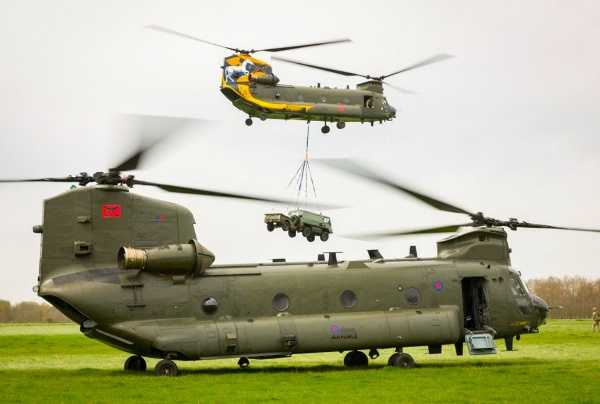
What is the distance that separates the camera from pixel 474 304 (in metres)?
26.7

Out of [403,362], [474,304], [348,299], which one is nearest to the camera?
[403,362]

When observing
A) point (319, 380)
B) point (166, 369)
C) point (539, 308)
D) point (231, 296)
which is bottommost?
point (319, 380)

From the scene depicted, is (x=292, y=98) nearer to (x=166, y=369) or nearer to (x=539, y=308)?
(x=539, y=308)

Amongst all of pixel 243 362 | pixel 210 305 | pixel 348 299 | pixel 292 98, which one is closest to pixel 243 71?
pixel 292 98

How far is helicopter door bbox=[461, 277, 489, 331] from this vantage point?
26406 mm

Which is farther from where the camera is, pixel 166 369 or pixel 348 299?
Result: pixel 348 299

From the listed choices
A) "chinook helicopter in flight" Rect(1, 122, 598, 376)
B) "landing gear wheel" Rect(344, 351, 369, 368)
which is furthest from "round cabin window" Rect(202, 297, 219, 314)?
"landing gear wheel" Rect(344, 351, 369, 368)

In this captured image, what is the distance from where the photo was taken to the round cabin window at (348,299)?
25.3m

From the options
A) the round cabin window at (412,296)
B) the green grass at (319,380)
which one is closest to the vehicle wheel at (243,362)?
the green grass at (319,380)

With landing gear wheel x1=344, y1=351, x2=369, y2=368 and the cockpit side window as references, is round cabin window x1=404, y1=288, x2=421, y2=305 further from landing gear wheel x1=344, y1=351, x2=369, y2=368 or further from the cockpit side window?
the cockpit side window

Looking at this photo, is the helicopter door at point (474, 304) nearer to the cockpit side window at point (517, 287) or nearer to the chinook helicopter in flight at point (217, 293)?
the chinook helicopter in flight at point (217, 293)

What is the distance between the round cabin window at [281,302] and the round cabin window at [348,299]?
1515 mm

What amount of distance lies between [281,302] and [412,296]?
145 inches

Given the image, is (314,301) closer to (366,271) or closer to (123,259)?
(366,271)
